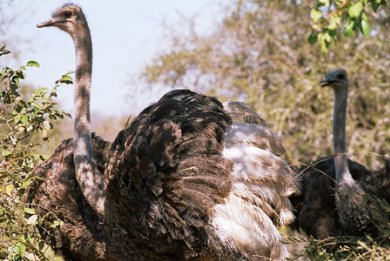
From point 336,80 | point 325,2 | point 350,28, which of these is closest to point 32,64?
point 325,2

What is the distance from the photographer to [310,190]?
758cm

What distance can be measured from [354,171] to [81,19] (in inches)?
115

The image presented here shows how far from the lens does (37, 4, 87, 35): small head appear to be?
6.28 meters

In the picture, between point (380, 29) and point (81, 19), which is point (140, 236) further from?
point (380, 29)

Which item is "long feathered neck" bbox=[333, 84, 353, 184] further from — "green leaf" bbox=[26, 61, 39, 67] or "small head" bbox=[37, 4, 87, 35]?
"green leaf" bbox=[26, 61, 39, 67]

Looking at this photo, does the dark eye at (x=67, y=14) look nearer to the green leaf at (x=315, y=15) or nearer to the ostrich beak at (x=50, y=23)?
the ostrich beak at (x=50, y=23)

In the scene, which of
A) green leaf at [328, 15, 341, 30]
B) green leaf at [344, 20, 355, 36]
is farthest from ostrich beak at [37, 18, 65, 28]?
green leaf at [344, 20, 355, 36]

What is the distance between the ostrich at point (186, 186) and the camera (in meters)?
5.29

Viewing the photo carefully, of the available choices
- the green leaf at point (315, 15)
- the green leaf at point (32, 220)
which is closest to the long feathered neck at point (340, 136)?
the green leaf at point (315, 15)

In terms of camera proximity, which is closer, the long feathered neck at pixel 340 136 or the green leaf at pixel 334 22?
the green leaf at pixel 334 22

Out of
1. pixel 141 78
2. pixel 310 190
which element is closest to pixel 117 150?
pixel 310 190

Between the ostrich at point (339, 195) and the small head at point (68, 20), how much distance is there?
213 centimetres

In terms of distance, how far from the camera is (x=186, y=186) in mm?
5320

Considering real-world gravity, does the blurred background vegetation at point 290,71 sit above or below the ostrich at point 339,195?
above
